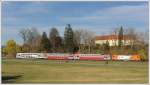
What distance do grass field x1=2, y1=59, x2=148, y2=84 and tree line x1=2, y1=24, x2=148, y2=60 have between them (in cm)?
14

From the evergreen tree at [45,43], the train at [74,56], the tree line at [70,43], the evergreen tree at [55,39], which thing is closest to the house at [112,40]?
the tree line at [70,43]

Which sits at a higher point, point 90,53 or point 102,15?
point 102,15

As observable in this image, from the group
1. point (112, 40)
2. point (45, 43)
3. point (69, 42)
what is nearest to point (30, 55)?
point (45, 43)

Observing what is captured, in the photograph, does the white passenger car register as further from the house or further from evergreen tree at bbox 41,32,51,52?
the house

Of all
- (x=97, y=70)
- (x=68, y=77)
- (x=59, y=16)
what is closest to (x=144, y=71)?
(x=97, y=70)

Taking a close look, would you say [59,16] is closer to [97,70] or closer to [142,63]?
[97,70]

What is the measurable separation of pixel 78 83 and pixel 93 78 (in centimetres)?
18

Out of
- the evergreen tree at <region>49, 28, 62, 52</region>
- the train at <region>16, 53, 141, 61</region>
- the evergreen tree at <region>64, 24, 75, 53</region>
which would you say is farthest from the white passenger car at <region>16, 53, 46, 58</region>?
the evergreen tree at <region>64, 24, 75, 53</region>

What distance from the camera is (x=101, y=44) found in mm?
3818

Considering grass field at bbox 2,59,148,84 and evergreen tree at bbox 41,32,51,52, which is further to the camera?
evergreen tree at bbox 41,32,51,52

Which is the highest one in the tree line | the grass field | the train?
the tree line

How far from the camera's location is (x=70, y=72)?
379 centimetres

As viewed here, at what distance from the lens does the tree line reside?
3691 millimetres

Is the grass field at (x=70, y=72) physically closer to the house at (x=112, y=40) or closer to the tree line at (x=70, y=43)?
the tree line at (x=70, y=43)
